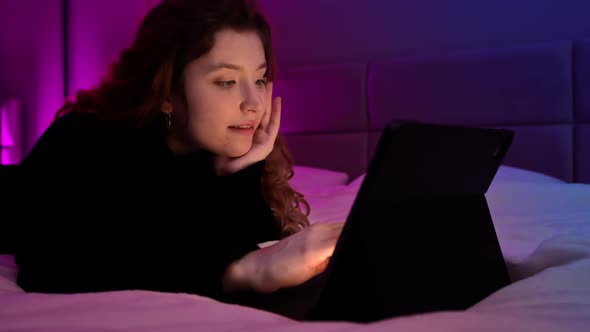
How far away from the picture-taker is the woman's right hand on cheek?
0.69 m

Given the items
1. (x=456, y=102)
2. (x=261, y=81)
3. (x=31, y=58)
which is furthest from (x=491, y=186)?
(x=31, y=58)

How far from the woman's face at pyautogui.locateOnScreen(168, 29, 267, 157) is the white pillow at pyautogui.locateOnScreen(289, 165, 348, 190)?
3.82ft

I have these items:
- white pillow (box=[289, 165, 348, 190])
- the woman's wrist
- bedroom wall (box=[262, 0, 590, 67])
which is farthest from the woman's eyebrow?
bedroom wall (box=[262, 0, 590, 67])

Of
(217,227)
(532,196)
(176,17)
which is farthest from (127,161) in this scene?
(532,196)

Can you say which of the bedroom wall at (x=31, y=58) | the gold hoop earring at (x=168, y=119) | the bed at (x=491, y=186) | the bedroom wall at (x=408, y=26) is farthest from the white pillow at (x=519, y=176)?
the bedroom wall at (x=31, y=58)

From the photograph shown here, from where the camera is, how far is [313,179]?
91.8 inches

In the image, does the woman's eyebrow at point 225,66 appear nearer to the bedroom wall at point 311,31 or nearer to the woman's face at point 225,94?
the woman's face at point 225,94

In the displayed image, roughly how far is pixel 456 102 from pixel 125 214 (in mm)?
Result: 1834

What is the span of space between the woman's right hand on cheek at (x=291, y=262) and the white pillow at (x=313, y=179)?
58.4 inches

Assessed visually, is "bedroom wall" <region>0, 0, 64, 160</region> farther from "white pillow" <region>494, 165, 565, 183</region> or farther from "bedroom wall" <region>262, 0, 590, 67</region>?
"white pillow" <region>494, 165, 565, 183</region>

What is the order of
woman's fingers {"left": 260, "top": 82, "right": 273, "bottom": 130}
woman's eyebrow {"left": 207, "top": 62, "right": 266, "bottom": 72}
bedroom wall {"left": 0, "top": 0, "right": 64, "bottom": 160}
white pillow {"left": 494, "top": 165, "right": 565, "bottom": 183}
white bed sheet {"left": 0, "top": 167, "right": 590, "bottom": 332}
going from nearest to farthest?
white bed sheet {"left": 0, "top": 167, "right": 590, "bottom": 332} → woman's eyebrow {"left": 207, "top": 62, "right": 266, "bottom": 72} → woman's fingers {"left": 260, "top": 82, "right": 273, "bottom": 130} → white pillow {"left": 494, "top": 165, "right": 565, "bottom": 183} → bedroom wall {"left": 0, "top": 0, "right": 64, "bottom": 160}

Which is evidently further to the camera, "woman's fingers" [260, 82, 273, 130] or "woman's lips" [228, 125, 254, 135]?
"woman's fingers" [260, 82, 273, 130]

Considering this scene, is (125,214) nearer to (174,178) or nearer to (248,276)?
(174,178)

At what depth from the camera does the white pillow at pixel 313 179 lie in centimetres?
227
